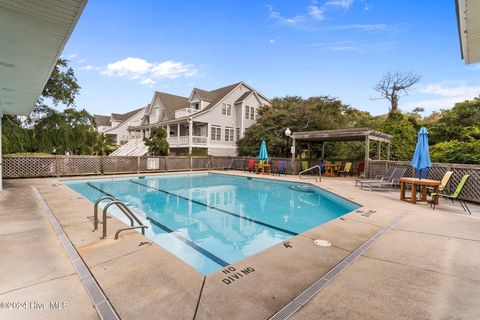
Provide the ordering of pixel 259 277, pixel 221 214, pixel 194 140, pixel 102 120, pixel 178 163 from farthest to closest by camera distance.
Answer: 1. pixel 102 120
2. pixel 194 140
3. pixel 178 163
4. pixel 221 214
5. pixel 259 277

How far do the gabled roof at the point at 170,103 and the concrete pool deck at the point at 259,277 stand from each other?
21936 millimetres

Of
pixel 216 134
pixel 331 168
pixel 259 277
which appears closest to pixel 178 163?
pixel 216 134

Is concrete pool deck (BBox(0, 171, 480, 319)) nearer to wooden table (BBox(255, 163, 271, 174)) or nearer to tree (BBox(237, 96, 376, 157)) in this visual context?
wooden table (BBox(255, 163, 271, 174))

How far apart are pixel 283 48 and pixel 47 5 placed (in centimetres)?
1760

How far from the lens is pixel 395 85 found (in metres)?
25.1

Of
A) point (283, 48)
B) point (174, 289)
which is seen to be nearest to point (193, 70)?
point (283, 48)

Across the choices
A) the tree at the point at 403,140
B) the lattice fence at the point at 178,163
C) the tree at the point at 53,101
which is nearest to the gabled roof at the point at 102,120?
the tree at the point at 53,101

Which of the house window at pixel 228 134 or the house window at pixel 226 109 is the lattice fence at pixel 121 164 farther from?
the house window at pixel 226 109

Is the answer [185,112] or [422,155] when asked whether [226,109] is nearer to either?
[185,112]

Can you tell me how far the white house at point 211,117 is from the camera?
22375 millimetres

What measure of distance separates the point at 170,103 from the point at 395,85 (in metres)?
25.4

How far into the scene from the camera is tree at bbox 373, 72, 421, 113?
79.6 ft

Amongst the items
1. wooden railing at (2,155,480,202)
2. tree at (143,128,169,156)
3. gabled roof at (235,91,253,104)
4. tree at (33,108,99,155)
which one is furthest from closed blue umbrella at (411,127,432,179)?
tree at (33,108,99,155)

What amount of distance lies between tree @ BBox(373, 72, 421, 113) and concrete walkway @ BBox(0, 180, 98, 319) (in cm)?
2929
